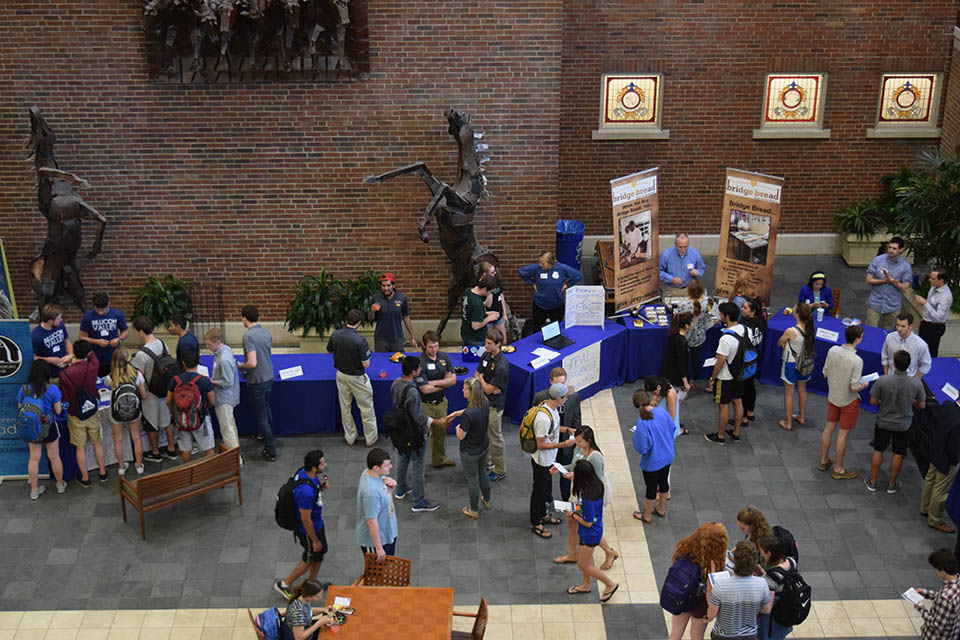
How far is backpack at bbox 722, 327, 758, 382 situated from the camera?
11.8m

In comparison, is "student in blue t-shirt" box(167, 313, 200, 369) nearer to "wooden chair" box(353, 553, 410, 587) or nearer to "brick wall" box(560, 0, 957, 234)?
"wooden chair" box(353, 553, 410, 587)

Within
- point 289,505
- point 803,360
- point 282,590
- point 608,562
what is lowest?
point 282,590

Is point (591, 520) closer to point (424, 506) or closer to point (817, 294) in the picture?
point (424, 506)

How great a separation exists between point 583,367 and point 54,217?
274 inches

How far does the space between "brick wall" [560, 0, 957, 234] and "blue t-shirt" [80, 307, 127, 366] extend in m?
7.54

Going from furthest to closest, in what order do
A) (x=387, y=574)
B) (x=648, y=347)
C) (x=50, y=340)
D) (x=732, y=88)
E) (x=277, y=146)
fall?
1. (x=732, y=88)
2. (x=277, y=146)
3. (x=648, y=347)
4. (x=50, y=340)
5. (x=387, y=574)

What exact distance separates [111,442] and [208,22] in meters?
5.20

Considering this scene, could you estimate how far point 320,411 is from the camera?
40.7 ft

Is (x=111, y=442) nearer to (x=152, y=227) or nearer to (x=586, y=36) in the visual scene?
(x=152, y=227)

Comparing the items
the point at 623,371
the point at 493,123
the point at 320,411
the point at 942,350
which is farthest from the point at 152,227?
the point at 942,350

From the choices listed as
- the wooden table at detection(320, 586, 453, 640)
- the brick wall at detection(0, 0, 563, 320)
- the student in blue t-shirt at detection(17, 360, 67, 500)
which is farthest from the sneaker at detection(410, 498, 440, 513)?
the brick wall at detection(0, 0, 563, 320)

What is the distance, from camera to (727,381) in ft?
39.4

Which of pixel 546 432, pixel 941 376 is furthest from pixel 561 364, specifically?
pixel 941 376

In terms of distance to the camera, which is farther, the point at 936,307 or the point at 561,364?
the point at 936,307
